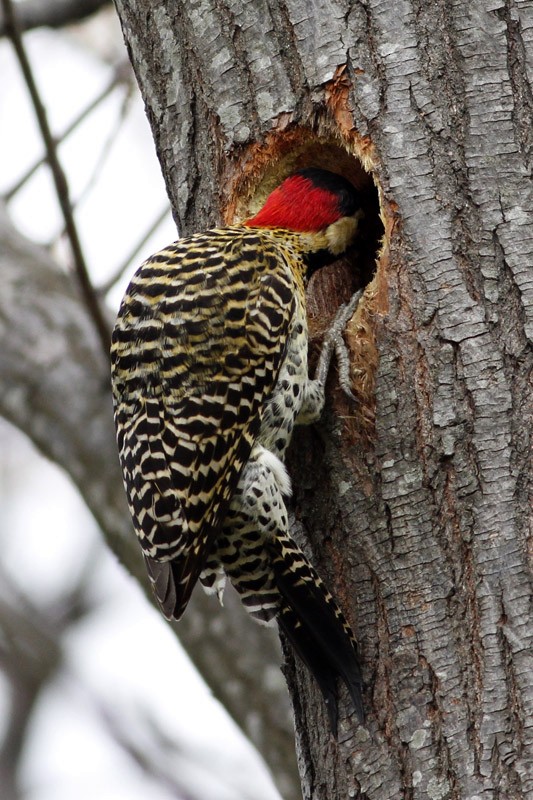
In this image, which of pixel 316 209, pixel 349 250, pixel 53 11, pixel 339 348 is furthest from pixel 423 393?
pixel 53 11

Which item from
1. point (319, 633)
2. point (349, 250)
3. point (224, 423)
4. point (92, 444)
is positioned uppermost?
point (349, 250)

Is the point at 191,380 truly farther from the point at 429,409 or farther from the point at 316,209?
the point at 316,209

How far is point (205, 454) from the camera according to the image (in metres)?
2.75

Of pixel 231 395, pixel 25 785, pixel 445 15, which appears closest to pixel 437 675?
pixel 231 395

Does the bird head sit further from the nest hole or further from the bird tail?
Answer: the bird tail

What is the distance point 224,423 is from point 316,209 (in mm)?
869

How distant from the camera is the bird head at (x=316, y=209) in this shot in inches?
127

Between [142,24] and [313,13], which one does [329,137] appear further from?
[142,24]

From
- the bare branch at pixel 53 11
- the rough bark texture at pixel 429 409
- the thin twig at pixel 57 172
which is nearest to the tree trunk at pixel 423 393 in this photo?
the rough bark texture at pixel 429 409

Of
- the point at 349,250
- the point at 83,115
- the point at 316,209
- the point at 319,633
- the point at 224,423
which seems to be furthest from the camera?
the point at 83,115

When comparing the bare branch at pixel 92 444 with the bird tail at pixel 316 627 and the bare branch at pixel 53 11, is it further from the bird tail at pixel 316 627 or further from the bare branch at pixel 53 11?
the bird tail at pixel 316 627

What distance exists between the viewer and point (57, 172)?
3.34m

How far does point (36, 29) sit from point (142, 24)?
1.52m

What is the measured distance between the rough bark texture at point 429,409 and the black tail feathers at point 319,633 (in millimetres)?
40
